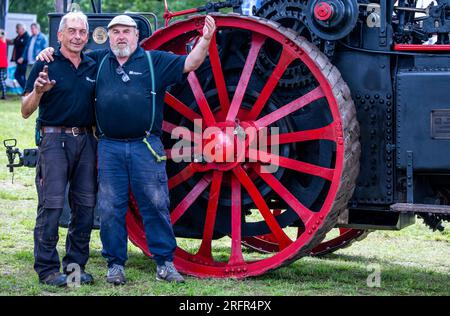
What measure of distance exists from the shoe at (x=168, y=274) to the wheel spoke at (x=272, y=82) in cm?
110

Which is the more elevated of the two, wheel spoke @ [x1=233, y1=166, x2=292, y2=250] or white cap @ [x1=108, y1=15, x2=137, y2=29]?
white cap @ [x1=108, y1=15, x2=137, y2=29]

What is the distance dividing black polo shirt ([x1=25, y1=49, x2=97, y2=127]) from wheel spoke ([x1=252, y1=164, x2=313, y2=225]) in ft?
3.93

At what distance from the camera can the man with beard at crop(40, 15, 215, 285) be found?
620 cm

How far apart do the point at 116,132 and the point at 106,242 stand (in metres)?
0.72

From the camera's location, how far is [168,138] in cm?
695

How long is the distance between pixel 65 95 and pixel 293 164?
4.95 ft

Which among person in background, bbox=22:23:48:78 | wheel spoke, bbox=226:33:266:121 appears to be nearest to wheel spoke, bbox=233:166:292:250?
wheel spoke, bbox=226:33:266:121

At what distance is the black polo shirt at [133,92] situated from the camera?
618cm

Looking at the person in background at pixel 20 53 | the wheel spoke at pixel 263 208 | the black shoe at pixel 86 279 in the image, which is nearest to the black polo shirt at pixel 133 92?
the wheel spoke at pixel 263 208

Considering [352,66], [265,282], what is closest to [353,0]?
[352,66]

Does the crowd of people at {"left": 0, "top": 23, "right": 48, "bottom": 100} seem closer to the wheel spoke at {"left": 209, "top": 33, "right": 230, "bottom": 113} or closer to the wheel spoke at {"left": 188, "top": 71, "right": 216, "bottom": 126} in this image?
the wheel spoke at {"left": 188, "top": 71, "right": 216, "bottom": 126}

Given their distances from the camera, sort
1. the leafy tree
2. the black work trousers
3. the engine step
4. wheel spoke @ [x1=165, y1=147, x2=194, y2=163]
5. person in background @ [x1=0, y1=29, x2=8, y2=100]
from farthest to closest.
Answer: the leafy tree, person in background @ [x1=0, y1=29, x2=8, y2=100], wheel spoke @ [x1=165, y1=147, x2=194, y2=163], the black work trousers, the engine step

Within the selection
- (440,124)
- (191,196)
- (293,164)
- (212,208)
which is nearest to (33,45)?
(191,196)

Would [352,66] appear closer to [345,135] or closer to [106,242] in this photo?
[345,135]
